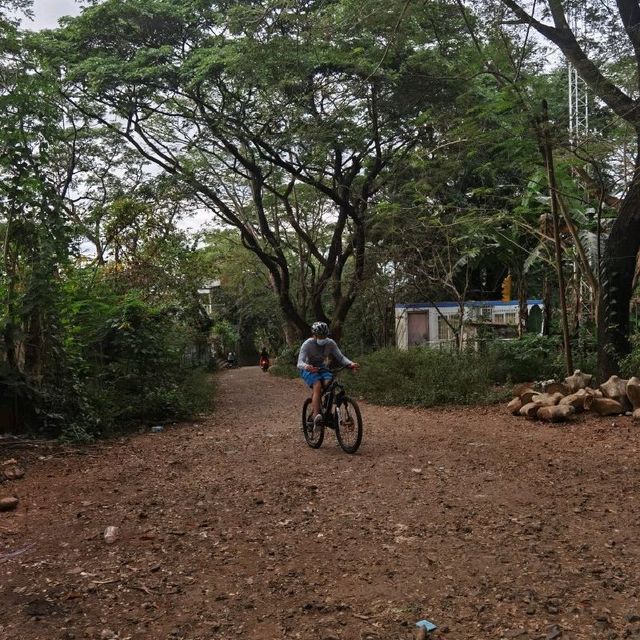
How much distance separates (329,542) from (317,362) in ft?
11.6

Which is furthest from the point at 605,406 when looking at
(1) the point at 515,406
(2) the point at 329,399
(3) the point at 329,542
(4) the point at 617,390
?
(3) the point at 329,542

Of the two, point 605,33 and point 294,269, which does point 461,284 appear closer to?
point 294,269

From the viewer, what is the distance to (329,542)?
447 centimetres

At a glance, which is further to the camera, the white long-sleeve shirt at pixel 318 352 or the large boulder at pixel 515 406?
the large boulder at pixel 515 406

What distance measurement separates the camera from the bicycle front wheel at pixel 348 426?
730 centimetres

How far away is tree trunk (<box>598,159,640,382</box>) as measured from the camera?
9.44 metres

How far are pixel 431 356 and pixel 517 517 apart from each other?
819 centimetres

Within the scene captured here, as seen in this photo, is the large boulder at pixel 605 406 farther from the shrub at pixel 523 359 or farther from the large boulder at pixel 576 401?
the shrub at pixel 523 359

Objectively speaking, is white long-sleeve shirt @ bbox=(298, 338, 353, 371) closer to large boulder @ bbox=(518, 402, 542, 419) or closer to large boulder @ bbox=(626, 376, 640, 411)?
large boulder @ bbox=(518, 402, 542, 419)

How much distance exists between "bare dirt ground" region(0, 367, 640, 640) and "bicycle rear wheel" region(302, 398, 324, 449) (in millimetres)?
188

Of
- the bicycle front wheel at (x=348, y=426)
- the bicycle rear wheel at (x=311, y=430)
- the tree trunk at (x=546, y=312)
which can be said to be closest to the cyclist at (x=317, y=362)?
the bicycle rear wheel at (x=311, y=430)

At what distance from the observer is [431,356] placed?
42.6 ft

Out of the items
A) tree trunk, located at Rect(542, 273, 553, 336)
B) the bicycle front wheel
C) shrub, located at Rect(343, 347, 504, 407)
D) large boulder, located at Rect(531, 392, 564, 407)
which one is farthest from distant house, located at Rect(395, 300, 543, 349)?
the bicycle front wheel

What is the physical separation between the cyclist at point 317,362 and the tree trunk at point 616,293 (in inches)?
172
